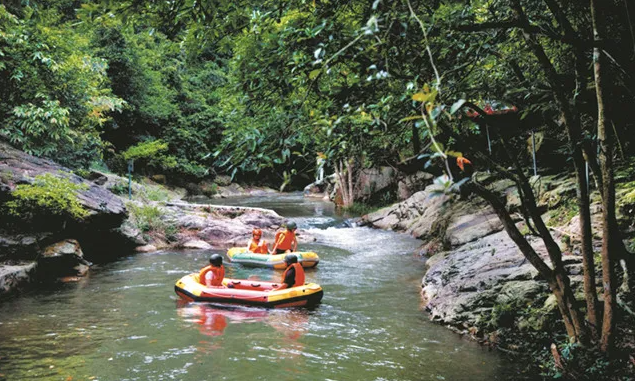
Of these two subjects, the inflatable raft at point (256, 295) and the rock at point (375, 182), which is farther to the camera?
the rock at point (375, 182)

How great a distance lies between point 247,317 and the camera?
7648mm

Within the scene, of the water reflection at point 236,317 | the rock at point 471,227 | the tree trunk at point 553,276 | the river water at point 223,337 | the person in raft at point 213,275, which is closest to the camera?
the tree trunk at point 553,276

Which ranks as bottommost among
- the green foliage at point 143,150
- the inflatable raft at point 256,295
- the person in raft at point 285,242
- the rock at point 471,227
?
the inflatable raft at point 256,295

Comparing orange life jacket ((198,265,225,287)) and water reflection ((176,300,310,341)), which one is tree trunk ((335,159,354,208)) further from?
water reflection ((176,300,310,341))

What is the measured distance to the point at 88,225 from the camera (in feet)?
36.4

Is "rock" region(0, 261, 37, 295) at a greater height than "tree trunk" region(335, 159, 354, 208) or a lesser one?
lesser

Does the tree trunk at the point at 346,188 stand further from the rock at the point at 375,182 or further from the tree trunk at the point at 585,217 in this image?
the tree trunk at the point at 585,217

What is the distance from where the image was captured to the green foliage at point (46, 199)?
30.8 feet

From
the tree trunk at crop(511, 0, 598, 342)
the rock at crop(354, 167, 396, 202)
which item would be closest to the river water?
the tree trunk at crop(511, 0, 598, 342)

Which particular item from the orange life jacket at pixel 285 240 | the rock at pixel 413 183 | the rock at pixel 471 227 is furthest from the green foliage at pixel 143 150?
the rock at pixel 471 227

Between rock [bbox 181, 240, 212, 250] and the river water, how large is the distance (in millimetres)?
3308

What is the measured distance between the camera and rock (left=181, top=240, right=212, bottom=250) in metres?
14.1

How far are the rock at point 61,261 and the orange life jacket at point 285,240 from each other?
4.65 meters

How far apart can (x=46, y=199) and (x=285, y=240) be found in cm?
565
